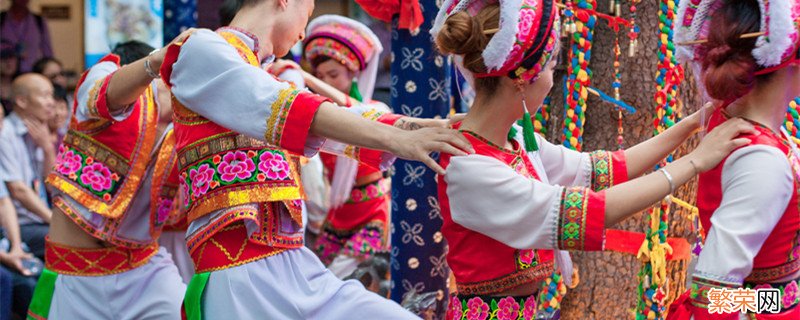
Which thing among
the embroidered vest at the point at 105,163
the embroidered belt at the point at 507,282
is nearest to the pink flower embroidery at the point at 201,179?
the embroidered belt at the point at 507,282

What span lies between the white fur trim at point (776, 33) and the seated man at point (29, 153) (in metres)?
4.42

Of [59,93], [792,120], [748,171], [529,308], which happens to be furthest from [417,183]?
[59,93]

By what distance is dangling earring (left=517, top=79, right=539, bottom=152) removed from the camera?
268cm

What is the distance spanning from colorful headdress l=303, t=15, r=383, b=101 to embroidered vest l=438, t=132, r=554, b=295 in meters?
3.02

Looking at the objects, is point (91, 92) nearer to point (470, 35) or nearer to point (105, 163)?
point (105, 163)

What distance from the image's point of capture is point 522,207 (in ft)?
8.14

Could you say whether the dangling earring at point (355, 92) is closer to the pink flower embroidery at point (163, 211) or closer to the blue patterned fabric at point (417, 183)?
the blue patterned fabric at point (417, 183)

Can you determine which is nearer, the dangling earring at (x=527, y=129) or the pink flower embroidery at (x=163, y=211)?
the dangling earring at (x=527, y=129)

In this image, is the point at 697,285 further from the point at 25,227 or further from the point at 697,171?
the point at 25,227

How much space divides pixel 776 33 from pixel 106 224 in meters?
2.22

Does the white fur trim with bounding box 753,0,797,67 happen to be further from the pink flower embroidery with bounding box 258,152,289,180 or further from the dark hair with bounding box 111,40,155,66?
the dark hair with bounding box 111,40,155,66

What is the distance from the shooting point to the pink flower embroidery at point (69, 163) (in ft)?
11.9

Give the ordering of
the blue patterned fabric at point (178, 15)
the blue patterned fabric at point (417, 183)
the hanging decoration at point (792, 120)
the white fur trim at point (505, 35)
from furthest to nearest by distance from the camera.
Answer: the blue patterned fabric at point (178, 15), the blue patterned fabric at point (417, 183), the hanging decoration at point (792, 120), the white fur trim at point (505, 35)

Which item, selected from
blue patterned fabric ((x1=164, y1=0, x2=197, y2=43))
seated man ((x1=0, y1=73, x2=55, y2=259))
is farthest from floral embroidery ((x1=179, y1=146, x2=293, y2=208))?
seated man ((x1=0, y1=73, x2=55, y2=259))
